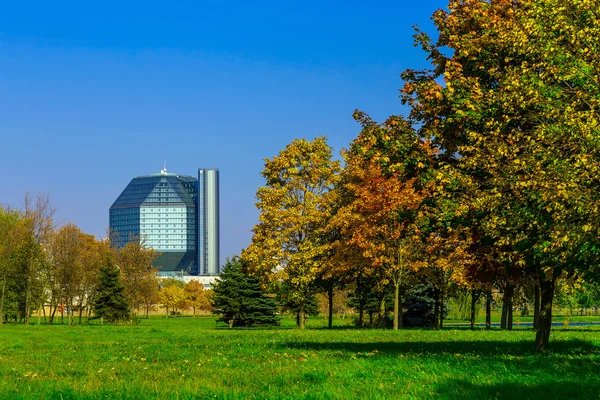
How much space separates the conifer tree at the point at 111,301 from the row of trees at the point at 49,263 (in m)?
0.63

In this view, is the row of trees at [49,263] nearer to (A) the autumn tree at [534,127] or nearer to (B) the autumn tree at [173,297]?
(A) the autumn tree at [534,127]

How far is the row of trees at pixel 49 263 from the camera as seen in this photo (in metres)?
62.9

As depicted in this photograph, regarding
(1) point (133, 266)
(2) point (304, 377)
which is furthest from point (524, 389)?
(1) point (133, 266)

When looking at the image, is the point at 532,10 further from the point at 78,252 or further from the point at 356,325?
the point at 78,252

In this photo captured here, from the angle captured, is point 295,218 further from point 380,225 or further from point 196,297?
point 196,297

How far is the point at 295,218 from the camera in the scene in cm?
5122

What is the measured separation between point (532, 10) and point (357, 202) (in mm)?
28314

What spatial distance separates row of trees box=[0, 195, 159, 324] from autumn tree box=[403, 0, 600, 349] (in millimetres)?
51014

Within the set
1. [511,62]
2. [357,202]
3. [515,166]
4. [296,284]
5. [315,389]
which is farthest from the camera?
[296,284]

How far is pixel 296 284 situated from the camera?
5131 centimetres

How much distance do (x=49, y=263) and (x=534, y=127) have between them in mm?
62145

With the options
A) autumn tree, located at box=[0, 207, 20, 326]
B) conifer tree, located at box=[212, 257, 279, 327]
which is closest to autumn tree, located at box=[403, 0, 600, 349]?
conifer tree, located at box=[212, 257, 279, 327]

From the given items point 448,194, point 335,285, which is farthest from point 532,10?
point 335,285

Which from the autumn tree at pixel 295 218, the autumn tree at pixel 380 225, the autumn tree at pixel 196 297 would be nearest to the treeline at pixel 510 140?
the autumn tree at pixel 380 225
